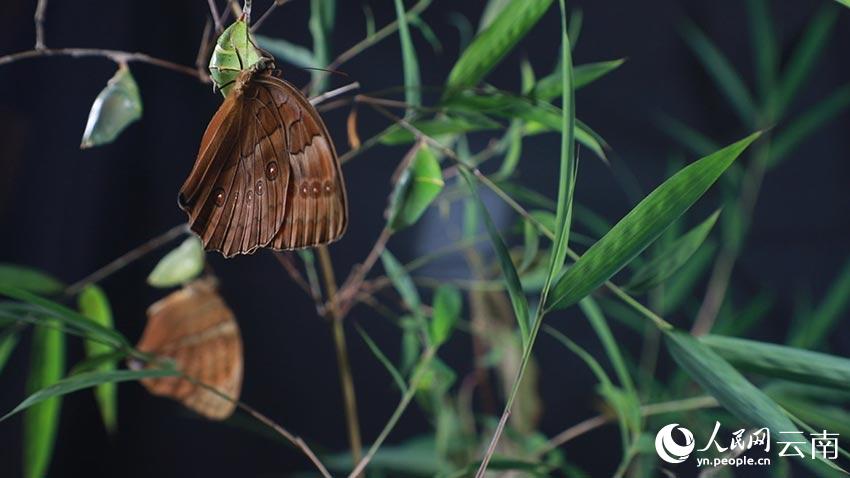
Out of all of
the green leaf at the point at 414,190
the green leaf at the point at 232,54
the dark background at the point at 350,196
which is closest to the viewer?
the green leaf at the point at 232,54

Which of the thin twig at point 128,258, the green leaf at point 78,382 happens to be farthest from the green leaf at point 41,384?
the green leaf at point 78,382

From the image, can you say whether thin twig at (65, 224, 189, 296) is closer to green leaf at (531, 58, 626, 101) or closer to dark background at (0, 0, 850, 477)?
green leaf at (531, 58, 626, 101)

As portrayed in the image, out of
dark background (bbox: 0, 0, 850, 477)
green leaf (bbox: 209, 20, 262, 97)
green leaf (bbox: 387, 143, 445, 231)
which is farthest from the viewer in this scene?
dark background (bbox: 0, 0, 850, 477)

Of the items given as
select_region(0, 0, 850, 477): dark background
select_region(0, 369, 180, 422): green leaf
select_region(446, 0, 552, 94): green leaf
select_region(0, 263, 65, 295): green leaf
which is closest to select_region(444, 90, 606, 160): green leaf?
select_region(446, 0, 552, 94): green leaf

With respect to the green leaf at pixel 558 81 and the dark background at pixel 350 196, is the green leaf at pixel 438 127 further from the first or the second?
the dark background at pixel 350 196

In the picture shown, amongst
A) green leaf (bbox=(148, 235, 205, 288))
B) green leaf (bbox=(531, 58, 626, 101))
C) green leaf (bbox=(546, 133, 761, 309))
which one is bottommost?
green leaf (bbox=(148, 235, 205, 288))

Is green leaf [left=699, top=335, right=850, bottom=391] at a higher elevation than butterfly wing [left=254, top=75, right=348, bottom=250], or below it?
below

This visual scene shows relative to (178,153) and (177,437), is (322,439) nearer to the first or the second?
(177,437)
